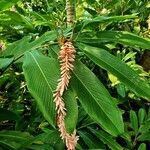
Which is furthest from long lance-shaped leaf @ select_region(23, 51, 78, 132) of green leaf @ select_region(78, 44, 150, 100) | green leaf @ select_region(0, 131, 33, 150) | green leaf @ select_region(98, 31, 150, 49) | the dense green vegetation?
green leaf @ select_region(0, 131, 33, 150)

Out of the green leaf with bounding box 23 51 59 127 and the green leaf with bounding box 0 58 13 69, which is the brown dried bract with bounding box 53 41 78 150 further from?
the green leaf with bounding box 0 58 13 69

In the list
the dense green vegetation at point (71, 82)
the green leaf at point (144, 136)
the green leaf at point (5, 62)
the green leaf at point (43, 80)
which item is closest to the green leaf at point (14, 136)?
the dense green vegetation at point (71, 82)

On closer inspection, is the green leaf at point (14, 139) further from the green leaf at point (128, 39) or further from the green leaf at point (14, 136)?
the green leaf at point (128, 39)

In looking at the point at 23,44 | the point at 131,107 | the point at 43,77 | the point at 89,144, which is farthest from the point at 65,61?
the point at 131,107

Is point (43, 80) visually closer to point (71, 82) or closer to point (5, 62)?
point (71, 82)

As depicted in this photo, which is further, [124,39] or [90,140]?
[90,140]

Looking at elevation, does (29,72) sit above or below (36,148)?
above

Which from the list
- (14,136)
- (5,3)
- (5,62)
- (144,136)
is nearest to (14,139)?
(14,136)

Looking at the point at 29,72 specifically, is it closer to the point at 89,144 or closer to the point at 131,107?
the point at 89,144
